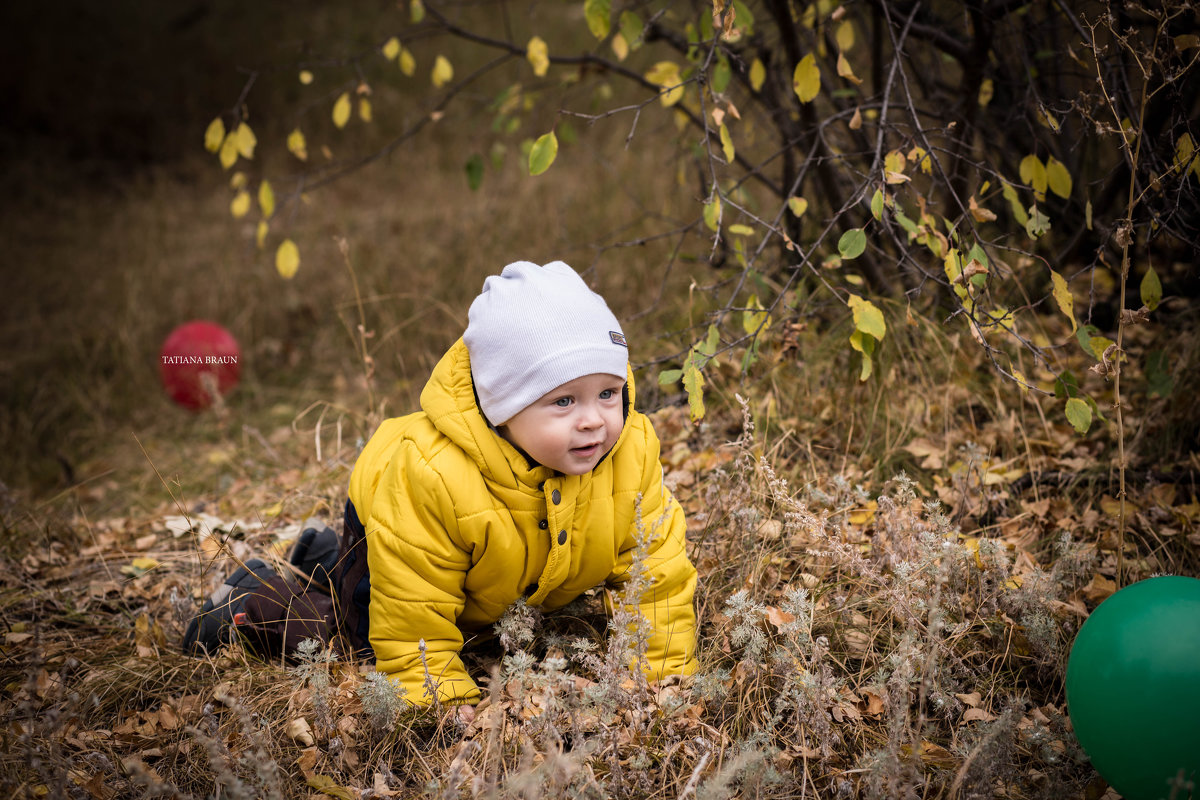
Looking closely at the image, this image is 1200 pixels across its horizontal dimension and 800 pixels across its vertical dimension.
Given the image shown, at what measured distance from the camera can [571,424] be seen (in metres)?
2.00

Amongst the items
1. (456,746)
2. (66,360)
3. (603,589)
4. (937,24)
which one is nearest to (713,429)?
(603,589)

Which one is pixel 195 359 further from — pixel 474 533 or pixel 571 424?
pixel 571 424

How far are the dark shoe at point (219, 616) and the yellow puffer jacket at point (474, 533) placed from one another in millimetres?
543

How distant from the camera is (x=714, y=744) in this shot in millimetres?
→ 2037

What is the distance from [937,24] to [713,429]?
2080mm

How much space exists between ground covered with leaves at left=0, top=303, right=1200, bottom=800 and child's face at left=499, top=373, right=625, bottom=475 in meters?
0.44

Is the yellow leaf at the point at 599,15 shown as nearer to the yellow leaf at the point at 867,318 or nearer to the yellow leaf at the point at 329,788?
the yellow leaf at the point at 867,318

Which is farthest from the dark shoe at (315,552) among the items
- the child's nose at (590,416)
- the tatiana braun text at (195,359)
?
the tatiana braun text at (195,359)

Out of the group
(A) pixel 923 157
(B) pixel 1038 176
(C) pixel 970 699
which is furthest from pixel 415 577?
(B) pixel 1038 176

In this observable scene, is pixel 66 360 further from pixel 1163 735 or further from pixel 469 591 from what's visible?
pixel 1163 735

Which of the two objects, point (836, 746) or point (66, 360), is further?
point (66, 360)

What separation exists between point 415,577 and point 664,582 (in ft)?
2.22

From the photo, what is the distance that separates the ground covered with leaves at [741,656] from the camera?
1.90m

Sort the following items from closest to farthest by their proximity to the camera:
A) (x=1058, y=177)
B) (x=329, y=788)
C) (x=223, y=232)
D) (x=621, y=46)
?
1. (x=329, y=788)
2. (x=1058, y=177)
3. (x=621, y=46)
4. (x=223, y=232)
